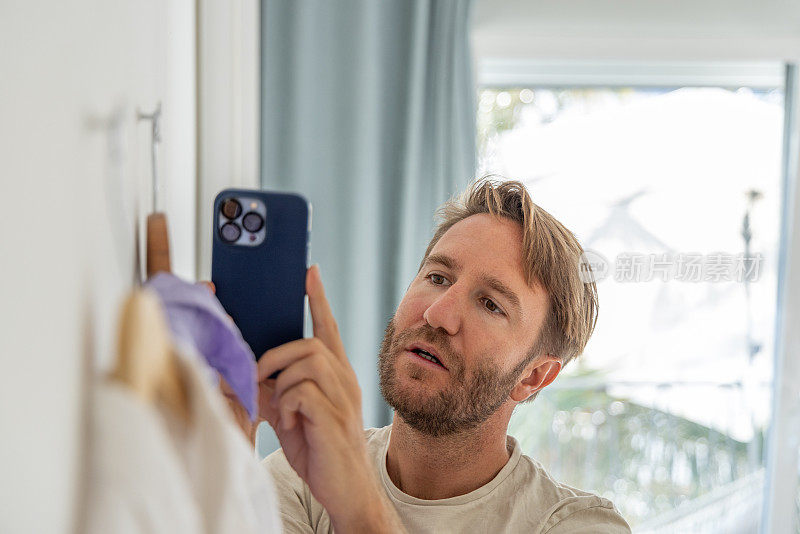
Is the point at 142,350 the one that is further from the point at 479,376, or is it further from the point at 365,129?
the point at 365,129

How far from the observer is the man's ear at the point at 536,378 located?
4.06 ft

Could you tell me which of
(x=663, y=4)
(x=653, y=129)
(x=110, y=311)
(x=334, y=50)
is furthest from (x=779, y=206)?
(x=110, y=311)

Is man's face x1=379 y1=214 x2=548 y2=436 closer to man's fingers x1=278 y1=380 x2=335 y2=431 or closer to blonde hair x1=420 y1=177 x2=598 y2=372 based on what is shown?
blonde hair x1=420 y1=177 x2=598 y2=372

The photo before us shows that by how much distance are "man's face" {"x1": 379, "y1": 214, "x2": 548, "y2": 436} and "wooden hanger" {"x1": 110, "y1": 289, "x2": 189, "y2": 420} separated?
81cm

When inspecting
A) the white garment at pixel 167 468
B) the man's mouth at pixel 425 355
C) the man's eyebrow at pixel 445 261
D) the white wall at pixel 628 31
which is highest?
the white wall at pixel 628 31

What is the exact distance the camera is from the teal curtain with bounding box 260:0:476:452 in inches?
70.0

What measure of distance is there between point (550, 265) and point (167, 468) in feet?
3.24

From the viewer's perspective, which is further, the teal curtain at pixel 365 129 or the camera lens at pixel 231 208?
the teal curtain at pixel 365 129

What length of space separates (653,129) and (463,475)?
134 centimetres

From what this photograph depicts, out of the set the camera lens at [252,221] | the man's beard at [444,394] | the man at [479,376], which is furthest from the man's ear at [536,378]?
the camera lens at [252,221]

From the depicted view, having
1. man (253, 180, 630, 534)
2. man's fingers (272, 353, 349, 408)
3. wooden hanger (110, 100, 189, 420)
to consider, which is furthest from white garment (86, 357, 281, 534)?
man (253, 180, 630, 534)

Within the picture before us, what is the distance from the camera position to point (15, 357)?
0.22 metres

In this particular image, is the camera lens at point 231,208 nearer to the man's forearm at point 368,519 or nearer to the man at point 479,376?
the man's forearm at point 368,519

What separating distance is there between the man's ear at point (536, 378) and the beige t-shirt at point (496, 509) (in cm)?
14
